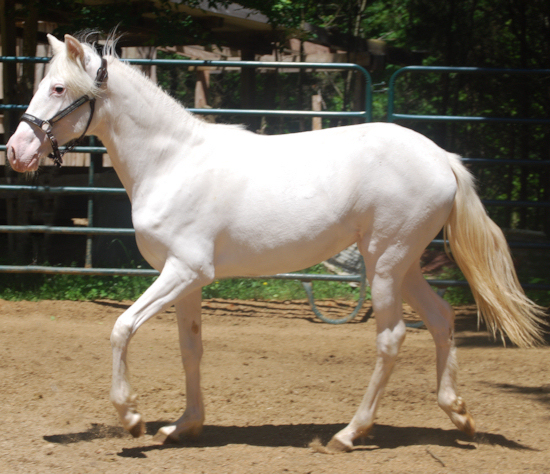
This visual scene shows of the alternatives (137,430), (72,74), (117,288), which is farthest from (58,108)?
(117,288)

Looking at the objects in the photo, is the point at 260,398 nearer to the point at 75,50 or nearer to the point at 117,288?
the point at 75,50

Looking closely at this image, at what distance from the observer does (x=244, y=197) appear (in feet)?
8.89

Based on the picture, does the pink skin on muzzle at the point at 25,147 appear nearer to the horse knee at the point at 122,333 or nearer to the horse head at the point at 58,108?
the horse head at the point at 58,108

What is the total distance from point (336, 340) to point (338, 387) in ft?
3.44

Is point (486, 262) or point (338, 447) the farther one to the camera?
point (486, 262)

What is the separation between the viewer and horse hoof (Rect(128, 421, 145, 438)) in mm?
2617

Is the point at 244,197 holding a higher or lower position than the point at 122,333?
higher

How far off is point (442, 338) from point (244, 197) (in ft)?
4.15

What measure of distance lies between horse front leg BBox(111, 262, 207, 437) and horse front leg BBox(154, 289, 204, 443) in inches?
12.1

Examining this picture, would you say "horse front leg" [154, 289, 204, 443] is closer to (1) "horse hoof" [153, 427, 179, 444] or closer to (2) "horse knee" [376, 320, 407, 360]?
(1) "horse hoof" [153, 427, 179, 444]

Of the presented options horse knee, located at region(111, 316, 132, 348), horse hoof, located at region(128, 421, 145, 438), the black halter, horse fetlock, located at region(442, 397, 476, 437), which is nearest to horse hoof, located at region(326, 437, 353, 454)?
horse fetlock, located at region(442, 397, 476, 437)

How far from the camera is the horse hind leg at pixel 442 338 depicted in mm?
2842

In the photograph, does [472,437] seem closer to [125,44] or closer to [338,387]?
[338,387]

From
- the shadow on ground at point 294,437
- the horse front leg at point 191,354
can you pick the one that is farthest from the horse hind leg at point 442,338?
the horse front leg at point 191,354
